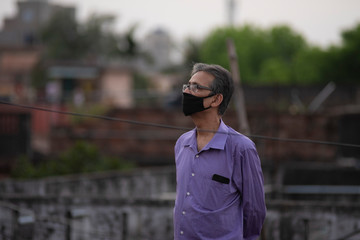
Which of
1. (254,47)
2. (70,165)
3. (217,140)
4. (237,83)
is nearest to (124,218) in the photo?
(237,83)

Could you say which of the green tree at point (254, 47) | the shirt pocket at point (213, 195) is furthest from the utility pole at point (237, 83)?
the green tree at point (254, 47)

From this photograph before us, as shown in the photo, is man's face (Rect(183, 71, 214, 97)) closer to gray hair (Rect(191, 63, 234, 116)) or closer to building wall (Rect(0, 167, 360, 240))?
gray hair (Rect(191, 63, 234, 116))

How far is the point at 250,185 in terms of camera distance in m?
3.79

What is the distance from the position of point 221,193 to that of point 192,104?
0.62 meters

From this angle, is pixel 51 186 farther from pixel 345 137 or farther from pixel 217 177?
pixel 345 137

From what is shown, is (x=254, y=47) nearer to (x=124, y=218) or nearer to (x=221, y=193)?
(x=124, y=218)

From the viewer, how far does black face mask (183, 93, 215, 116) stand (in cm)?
392

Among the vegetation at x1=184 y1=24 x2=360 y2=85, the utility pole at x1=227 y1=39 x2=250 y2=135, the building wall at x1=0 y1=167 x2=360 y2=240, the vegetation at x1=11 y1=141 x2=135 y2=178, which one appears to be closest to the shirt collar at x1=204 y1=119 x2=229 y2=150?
the building wall at x1=0 y1=167 x2=360 y2=240

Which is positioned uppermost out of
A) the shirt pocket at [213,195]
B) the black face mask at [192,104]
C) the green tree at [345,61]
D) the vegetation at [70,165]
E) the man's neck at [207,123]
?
the green tree at [345,61]

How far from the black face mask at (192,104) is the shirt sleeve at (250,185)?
0.42 metres

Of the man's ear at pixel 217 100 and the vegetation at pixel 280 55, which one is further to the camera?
the vegetation at pixel 280 55

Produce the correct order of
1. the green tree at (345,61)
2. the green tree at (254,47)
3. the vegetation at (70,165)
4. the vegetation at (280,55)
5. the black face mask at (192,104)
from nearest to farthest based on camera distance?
the black face mask at (192,104) → the vegetation at (70,165) → the green tree at (345,61) → the vegetation at (280,55) → the green tree at (254,47)

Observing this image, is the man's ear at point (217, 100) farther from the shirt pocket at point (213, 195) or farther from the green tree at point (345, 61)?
the green tree at point (345, 61)

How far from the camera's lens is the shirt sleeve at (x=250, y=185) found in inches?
149
